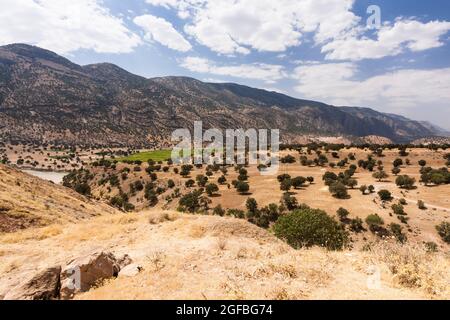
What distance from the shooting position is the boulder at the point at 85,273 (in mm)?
10859

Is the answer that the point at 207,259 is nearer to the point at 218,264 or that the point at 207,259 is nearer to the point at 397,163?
the point at 218,264

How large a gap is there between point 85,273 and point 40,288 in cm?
148

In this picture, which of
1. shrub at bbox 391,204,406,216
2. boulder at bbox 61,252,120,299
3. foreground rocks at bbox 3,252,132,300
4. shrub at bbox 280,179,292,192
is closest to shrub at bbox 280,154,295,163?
shrub at bbox 280,179,292,192

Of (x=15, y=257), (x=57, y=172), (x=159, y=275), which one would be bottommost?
(x=57, y=172)

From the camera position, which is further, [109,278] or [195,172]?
[195,172]

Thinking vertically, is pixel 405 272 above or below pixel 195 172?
above

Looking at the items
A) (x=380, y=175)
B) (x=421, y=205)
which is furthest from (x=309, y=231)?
(x=380, y=175)

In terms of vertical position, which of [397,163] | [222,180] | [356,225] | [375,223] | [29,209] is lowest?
[356,225]

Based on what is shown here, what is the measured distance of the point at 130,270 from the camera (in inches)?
472

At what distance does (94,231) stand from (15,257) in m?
4.36

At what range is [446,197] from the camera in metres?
68.0

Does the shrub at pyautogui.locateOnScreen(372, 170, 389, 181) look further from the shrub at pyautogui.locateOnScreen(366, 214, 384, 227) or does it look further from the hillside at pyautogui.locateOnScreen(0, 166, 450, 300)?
the hillside at pyautogui.locateOnScreen(0, 166, 450, 300)
